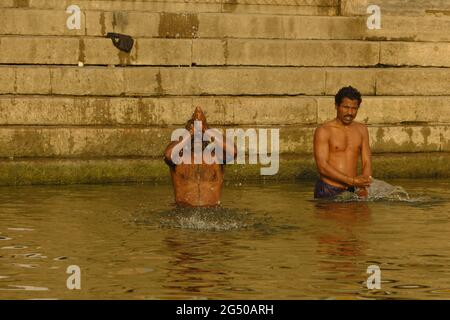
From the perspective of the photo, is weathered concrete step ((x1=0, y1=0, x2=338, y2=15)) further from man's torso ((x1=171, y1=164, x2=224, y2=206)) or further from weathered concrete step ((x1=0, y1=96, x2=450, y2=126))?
man's torso ((x1=171, y1=164, x2=224, y2=206))

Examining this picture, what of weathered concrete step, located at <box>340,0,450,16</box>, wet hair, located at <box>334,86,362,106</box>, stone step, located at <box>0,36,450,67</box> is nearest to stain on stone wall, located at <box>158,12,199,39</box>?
stone step, located at <box>0,36,450,67</box>

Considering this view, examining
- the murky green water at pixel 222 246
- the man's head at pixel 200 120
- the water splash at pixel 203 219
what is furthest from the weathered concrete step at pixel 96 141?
the man's head at pixel 200 120

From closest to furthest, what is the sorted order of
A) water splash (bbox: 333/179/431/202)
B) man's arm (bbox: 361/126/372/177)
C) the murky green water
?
1. the murky green water
2. water splash (bbox: 333/179/431/202)
3. man's arm (bbox: 361/126/372/177)

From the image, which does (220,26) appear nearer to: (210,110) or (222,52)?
(222,52)

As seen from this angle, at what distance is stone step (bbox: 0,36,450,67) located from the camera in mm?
15047

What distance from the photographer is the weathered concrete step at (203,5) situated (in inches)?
631

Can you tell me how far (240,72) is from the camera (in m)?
15.2

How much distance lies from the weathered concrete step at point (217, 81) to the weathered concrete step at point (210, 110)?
196 millimetres

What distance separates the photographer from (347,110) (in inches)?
501

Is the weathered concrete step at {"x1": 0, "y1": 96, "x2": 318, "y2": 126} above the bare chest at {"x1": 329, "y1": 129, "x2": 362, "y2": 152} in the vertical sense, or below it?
above

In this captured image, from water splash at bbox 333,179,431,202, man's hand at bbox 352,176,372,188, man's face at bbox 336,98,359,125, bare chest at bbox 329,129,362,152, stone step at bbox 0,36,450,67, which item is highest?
stone step at bbox 0,36,450,67

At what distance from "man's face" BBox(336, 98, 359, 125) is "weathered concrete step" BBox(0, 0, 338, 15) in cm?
412

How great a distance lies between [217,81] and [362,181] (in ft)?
10.5

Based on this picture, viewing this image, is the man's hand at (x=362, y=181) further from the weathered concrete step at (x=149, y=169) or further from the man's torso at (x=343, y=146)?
the weathered concrete step at (x=149, y=169)
